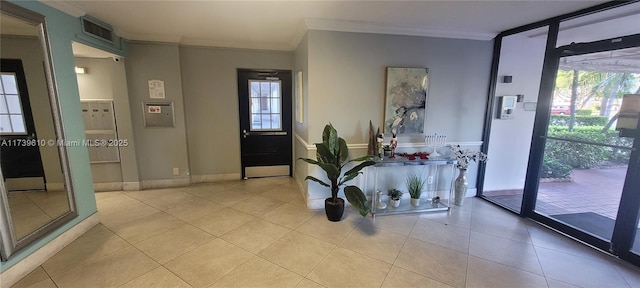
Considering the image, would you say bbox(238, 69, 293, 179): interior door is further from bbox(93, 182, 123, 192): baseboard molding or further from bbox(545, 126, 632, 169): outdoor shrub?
bbox(545, 126, 632, 169): outdoor shrub

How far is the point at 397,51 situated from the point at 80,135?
3.86 m

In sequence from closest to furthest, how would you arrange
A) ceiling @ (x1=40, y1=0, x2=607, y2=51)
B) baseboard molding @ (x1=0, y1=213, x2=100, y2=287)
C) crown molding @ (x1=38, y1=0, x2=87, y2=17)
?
baseboard molding @ (x1=0, y1=213, x2=100, y2=287) < crown molding @ (x1=38, y1=0, x2=87, y2=17) < ceiling @ (x1=40, y1=0, x2=607, y2=51)

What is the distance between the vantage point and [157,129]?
13.3 ft

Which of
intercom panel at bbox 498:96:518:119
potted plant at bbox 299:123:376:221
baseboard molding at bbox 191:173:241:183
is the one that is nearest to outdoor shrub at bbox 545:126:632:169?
intercom panel at bbox 498:96:518:119

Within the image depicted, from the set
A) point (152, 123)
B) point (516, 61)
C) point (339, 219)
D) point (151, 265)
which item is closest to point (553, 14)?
point (516, 61)

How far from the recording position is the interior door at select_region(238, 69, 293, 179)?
446 cm

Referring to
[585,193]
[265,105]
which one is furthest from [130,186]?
[585,193]

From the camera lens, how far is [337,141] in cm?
299

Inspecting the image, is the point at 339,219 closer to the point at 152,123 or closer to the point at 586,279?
the point at 586,279

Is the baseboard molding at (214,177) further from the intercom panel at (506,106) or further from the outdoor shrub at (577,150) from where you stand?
the outdoor shrub at (577,150)

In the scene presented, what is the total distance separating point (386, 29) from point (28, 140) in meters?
3.98

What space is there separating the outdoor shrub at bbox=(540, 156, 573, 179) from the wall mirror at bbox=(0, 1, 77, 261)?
5365 millimetres

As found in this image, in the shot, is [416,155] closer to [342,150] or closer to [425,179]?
[425,179]

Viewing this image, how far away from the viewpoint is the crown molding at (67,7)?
2.39 m
